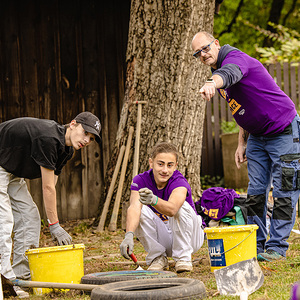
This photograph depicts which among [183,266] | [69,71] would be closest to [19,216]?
[183,266]

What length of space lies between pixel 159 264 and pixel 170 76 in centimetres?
307

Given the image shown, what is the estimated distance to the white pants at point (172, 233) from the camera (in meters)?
3.97

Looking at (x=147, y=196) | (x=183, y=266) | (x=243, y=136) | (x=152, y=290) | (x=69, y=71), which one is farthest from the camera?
(x=69, y=71)

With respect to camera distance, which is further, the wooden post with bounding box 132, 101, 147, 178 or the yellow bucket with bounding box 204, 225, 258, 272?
the wooden post with bounding box 132, 101, 147, 178

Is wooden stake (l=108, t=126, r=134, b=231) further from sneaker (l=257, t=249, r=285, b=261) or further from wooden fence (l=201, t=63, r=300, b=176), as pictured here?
wooden fence (l=201, t=63, r=300, b=176)

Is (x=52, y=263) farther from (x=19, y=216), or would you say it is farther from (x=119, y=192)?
(x=119, y=192)

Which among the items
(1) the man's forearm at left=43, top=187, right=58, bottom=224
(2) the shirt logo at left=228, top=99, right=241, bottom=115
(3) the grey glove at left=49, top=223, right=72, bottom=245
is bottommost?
(3) the grey glove at left=49, top=223, right=72, bottom=245

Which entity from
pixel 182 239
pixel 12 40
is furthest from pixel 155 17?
pixel 182 239

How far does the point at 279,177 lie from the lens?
4.14 m

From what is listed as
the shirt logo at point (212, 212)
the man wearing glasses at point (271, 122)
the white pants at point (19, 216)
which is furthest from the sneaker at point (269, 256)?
the white pants at point (19, 216)

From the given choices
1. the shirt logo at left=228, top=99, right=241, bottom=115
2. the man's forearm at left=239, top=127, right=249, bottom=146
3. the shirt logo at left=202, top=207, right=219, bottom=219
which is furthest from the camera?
the shirt logo at left=202, top=207, right=219, bottom=219

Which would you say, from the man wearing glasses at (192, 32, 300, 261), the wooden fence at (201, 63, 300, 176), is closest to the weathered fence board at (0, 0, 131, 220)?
the wooden fence at (201, 63, 300, 176)

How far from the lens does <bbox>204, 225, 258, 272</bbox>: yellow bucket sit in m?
3.58

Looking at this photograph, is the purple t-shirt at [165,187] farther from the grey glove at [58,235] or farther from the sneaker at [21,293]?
the sneaker at [21,293]
